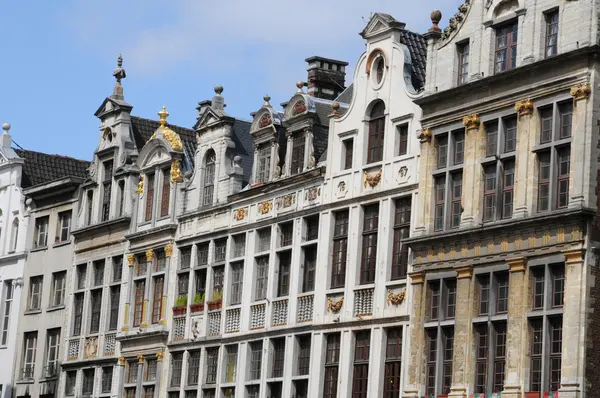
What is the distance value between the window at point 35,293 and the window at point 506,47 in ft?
79.4

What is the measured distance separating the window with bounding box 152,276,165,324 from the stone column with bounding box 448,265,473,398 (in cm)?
1510

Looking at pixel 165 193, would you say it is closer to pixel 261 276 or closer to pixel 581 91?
pixel 261 276

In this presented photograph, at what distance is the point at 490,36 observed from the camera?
38312 mm

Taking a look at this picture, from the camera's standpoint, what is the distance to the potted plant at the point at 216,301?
4766 cm

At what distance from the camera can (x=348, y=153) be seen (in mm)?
43219

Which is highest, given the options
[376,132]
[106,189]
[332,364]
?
[106,189]

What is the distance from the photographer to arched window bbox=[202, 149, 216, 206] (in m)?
49.3

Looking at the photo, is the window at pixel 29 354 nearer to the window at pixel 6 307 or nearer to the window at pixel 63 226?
the window at pixel 6 307

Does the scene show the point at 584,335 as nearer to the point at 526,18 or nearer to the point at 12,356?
the point at 526,18

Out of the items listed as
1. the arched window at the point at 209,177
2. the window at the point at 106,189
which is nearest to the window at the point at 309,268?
the arched window at the point at 209,177

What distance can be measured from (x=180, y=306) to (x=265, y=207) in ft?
16.8

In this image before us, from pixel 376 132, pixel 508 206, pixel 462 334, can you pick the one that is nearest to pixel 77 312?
pixel 376 132

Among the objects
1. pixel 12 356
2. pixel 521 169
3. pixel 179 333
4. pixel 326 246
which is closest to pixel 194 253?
pixel 179 333

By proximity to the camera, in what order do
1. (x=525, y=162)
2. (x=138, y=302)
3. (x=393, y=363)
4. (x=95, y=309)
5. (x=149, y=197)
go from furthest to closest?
(x=95, y=309)
(x=149, y=197)
(x=138, y=302)
(x=393, y=363)
(x=525, y=162)
